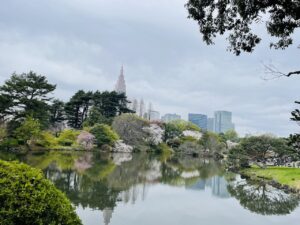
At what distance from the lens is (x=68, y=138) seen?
4938cm

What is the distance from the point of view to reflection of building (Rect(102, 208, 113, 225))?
36.3ft

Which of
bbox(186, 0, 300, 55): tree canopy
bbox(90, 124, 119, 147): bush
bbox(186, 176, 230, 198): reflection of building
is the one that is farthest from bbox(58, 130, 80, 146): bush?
bbox(186, 0, 300, 55): tree canopy

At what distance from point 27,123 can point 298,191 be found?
27.1 m

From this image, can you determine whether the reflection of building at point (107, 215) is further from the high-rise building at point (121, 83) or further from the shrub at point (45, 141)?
the high-rise building at point (121, 83)

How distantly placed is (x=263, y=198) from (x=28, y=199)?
651 inches

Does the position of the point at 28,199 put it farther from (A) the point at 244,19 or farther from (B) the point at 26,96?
(B) the point at 26,96

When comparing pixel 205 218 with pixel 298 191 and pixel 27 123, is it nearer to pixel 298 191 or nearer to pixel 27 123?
pixel 298 191

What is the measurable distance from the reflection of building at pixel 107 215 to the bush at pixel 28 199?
7.41 meters

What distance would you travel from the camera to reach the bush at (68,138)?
4788 centimetres

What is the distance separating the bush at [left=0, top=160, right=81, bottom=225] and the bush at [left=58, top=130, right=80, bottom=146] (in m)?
45.2

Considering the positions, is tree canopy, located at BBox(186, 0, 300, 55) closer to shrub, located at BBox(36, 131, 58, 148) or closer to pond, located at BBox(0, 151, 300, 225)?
pond, located at BBox(0, 151, 300, 225)

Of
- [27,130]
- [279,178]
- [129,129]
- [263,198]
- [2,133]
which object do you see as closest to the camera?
[263,198]

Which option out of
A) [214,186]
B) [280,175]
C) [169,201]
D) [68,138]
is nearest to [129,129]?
[68,138]

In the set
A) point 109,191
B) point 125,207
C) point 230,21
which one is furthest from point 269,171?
point 230,21
